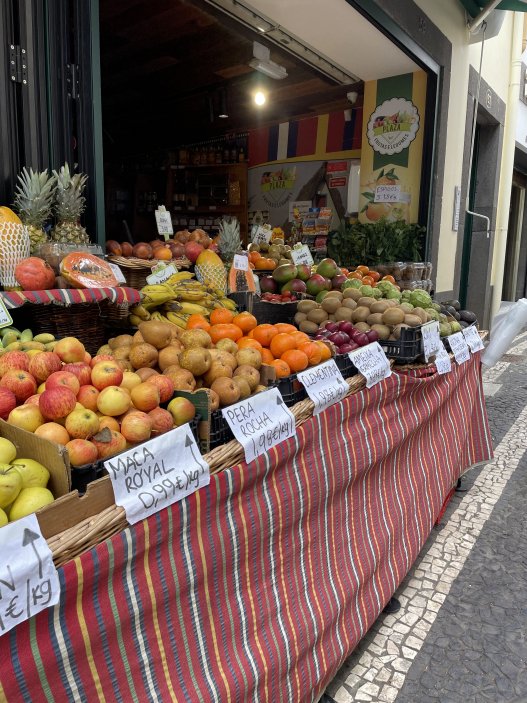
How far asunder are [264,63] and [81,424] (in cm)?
529

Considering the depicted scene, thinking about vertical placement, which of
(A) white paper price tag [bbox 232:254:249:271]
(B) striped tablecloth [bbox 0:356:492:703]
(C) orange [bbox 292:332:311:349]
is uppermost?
(A) white paper price tag [bbox 232:254:249:271]

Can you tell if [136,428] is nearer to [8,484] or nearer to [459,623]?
[8,484]

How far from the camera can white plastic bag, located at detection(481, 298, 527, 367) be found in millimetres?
4168

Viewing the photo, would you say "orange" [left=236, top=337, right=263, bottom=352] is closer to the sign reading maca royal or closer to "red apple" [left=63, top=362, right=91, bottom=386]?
"red apple" [left=63, top=362, right=91, bottom=386]

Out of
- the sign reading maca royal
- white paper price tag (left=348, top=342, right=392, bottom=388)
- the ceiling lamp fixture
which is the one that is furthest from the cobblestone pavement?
the ceiling lamp fixture

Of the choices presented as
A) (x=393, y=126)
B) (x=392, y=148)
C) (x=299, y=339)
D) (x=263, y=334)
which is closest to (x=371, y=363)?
(x=299, y=339)

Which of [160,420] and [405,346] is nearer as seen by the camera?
[160,420]

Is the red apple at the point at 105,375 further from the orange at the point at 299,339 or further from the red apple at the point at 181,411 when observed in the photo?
the orange at the point at 299,339

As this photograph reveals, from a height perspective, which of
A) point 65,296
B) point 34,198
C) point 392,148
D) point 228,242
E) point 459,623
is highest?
point 392,148

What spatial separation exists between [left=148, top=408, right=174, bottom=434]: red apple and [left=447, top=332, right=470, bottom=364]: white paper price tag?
2.30m

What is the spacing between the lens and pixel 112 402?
1404mm

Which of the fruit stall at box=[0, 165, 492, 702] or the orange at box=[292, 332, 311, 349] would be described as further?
the orange at box=[292, 332, 311, 349]

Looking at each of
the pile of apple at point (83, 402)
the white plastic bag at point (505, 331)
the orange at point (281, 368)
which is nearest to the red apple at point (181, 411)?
the pile of apple at point (83, 402)

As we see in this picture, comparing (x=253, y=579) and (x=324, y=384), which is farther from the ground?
(x=324, y=384)
